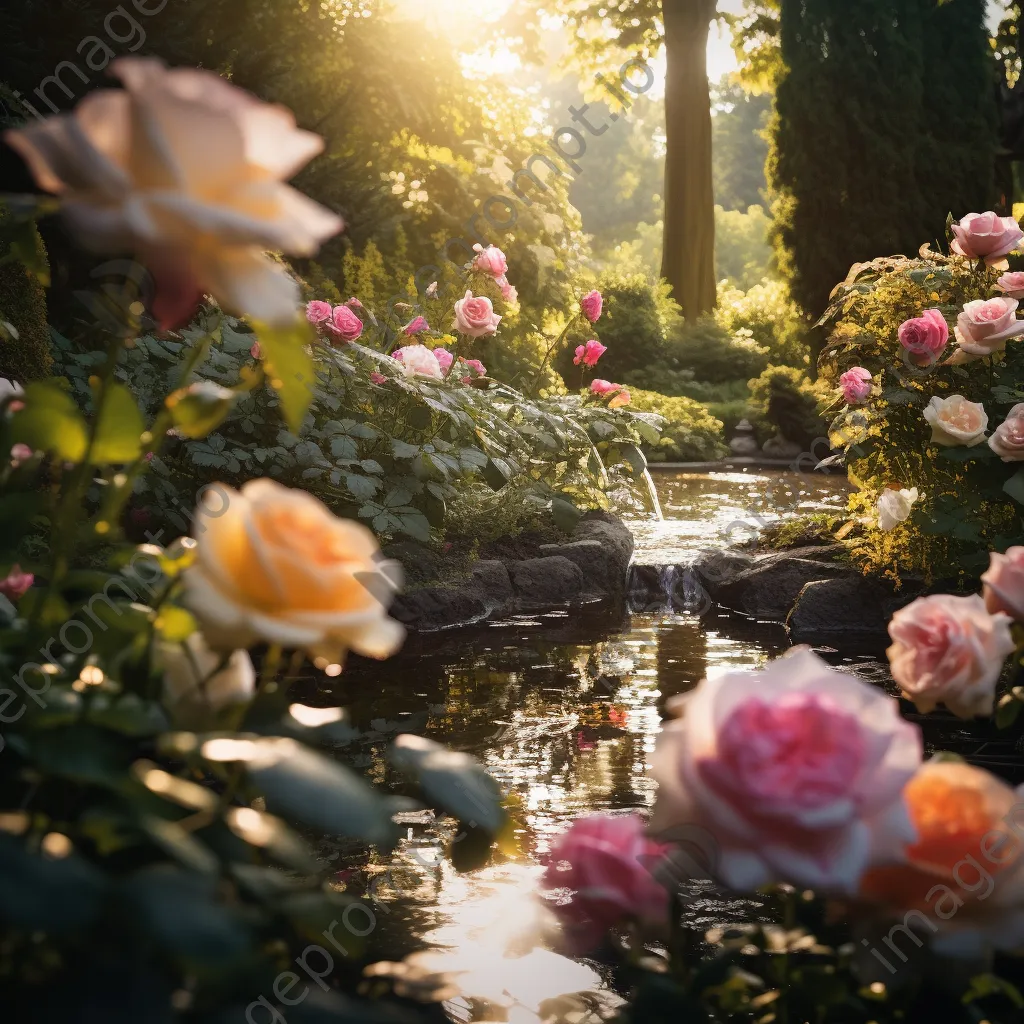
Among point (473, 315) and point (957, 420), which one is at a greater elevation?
point (473, 315)

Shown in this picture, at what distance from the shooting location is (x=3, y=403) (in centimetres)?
104

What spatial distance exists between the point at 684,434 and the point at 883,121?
5682 mm

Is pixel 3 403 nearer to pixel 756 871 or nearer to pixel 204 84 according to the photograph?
pixel 204 84

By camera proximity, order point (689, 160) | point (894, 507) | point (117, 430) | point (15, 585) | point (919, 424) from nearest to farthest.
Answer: point (117, 430) < point (15, 585) < point (894, 507) < point (919, 424) < point (689, 160)

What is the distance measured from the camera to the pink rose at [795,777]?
855 millimetres

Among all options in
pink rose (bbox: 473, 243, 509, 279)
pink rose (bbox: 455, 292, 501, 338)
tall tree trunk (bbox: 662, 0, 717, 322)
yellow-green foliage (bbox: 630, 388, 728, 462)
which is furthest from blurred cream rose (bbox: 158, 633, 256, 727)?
tall tree trunk (bbox: 662, 0, 717, 322)

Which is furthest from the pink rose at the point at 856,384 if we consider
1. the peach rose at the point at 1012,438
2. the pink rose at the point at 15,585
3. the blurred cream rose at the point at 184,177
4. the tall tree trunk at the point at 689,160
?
the tall tree trunk at the point at 689,160

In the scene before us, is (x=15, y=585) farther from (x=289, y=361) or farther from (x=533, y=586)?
(x=533, y=586)

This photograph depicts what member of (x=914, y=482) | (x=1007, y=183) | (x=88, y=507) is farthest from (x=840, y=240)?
(x=88, y=507)

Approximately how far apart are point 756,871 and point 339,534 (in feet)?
1.27

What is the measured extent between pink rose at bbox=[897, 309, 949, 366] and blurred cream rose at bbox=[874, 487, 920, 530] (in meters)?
0.71

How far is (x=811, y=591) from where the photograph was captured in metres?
6.27

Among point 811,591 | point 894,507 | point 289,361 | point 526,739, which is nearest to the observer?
point 289,361

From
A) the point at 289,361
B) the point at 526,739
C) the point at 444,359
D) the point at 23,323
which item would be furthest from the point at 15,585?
the point at 444,359
